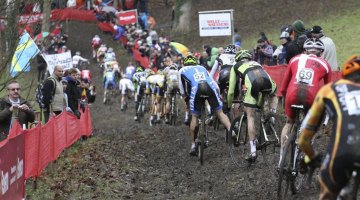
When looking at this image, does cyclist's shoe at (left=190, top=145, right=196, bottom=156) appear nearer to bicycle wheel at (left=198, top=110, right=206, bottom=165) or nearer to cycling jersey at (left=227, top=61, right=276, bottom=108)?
bicycle wheel at (left=198, top=110, right=206, bottom=165)

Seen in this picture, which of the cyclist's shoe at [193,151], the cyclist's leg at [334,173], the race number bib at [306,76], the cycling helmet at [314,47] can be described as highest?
the cycling helmet at [314,47]

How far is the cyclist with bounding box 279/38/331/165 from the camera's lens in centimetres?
1041

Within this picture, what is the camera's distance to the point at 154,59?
111 ft

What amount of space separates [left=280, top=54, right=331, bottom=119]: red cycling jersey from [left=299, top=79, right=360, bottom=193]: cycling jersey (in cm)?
394

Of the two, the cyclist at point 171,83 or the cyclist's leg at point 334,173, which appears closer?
the cyclist's leg at point 334,173

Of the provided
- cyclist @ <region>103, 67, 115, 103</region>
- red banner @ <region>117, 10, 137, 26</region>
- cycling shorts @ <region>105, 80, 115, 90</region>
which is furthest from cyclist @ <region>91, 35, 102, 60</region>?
cycling shorts @ <region>105, 80, 115, 90</region>

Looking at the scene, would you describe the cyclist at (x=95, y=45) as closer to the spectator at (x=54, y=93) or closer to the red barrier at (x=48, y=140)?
the red barrier at (x=48, y=140)

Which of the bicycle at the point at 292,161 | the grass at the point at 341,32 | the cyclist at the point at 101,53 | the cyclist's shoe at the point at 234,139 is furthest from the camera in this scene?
the cyclist at the point at 101,53

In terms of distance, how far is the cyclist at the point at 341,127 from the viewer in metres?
6.12

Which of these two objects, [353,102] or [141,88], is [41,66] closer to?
[141,88]

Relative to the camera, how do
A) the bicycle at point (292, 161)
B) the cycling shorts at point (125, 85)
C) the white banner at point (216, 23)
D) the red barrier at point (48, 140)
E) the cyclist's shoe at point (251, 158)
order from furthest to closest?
1. the cycling shorts at point (125, 85)
2. the white banner at point (216, 23)
3. the cyclist's shoe at point (251, 158)
4. the red barrier at point (48, 140)
5. the bicycle at point (292, 161)

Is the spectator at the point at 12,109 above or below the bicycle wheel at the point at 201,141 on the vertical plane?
above

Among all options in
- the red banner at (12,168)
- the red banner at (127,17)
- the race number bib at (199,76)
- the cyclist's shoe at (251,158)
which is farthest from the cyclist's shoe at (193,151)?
the red banner at (127,17)

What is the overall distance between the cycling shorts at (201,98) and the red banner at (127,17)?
31.8 metres
